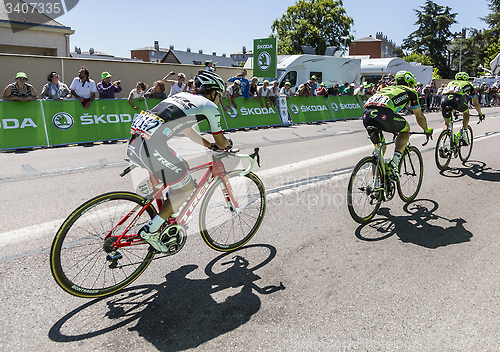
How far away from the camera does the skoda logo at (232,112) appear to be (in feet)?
46.7

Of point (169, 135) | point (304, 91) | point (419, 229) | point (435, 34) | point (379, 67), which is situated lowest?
point (419, 229)

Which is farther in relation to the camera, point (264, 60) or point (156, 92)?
point (264, 60)

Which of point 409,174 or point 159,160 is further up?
point 159,160

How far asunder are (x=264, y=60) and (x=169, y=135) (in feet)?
64.7

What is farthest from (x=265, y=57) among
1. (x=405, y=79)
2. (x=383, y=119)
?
(x=383, y=119)

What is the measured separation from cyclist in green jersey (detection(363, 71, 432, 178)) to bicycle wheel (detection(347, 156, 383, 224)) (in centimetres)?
39

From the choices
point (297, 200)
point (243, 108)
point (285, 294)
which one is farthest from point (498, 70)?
point (285, 294)

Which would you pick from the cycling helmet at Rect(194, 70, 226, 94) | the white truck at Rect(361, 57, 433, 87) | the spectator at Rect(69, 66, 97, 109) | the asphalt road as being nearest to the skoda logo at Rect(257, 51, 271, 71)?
the white truck at Rect(361, 57, 433, 87)

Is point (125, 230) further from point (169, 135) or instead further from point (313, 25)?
point (313, 25)

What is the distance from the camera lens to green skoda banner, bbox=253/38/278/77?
70.8 feet

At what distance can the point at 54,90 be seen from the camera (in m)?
10.6

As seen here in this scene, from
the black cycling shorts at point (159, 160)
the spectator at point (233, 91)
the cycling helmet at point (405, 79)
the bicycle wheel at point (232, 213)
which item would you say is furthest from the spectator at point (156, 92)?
the black cycling shorts at point (159, 160)

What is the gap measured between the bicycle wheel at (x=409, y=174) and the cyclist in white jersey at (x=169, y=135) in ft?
10.5

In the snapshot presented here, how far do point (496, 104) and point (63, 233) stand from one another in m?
39.4
